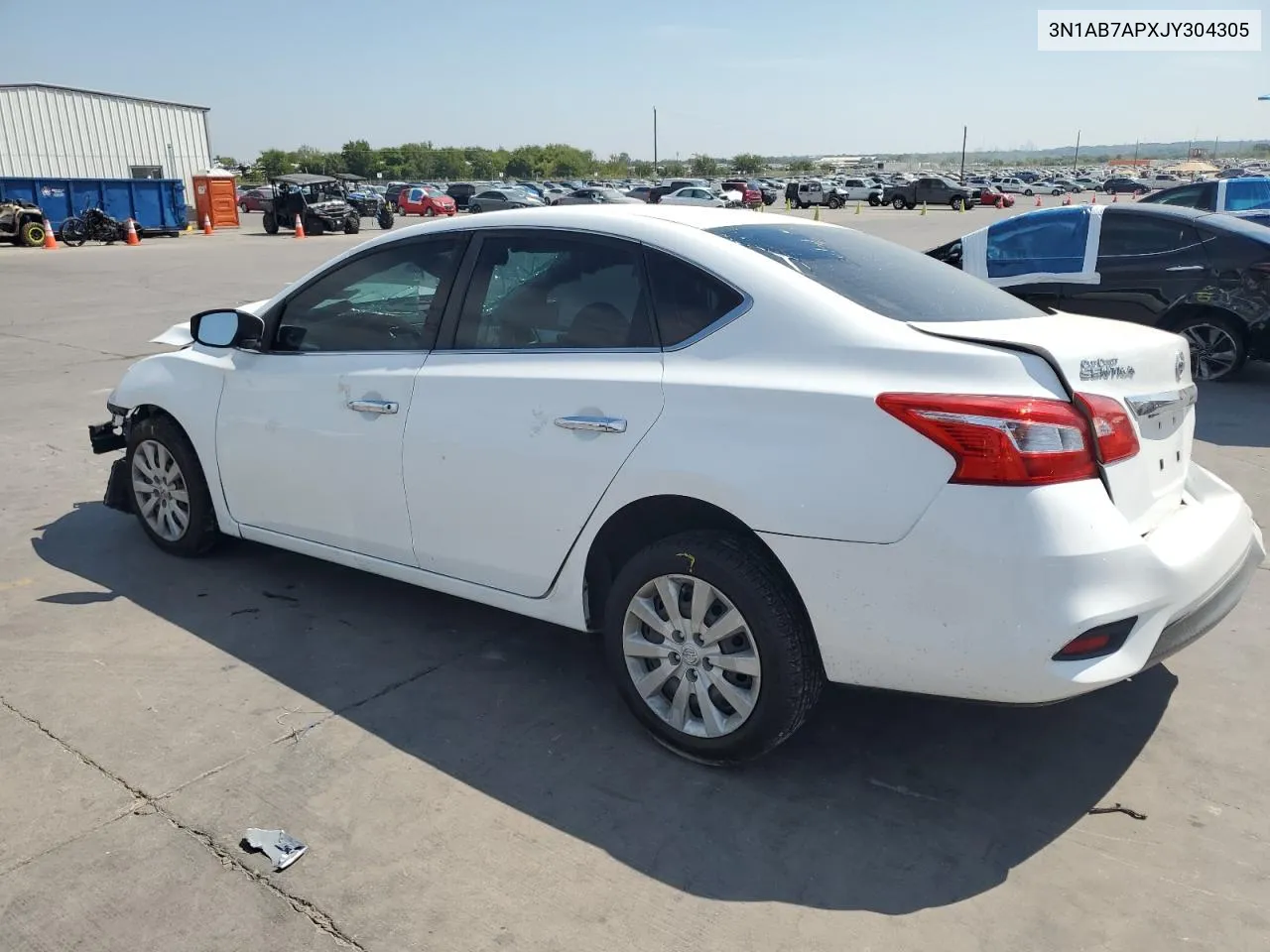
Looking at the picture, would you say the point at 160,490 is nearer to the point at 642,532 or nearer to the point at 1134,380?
the point at 642,532

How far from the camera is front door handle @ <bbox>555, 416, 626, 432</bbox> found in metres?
3.22

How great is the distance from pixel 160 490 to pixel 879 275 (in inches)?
141

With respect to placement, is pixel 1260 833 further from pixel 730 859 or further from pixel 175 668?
pixel 175 668

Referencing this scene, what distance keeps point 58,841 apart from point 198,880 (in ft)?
1.61

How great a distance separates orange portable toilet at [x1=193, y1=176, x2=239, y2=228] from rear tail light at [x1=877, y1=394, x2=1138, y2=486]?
39647 mm

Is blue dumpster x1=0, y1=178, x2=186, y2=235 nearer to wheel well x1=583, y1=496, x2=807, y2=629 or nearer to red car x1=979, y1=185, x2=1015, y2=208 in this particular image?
wheel well x1=583, y1=496, x2=807, y2=629

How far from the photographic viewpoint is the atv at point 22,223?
91.0 ft

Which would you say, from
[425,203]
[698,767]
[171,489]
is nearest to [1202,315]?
[698,767]

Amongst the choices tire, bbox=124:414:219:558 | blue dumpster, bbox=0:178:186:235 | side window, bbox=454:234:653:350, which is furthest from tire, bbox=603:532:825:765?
blue dumpster, bbox=0:178:186:235

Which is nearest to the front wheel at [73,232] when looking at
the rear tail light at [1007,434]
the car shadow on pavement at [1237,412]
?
the car shadow on pavement at [1237,412]

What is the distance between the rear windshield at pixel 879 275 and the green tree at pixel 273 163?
359ft

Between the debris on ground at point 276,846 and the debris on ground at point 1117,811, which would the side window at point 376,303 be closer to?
the debris on ground at point 276,846

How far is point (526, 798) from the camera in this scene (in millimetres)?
3109

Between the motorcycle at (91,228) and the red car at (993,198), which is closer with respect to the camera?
the motorcycle at (91,228)
